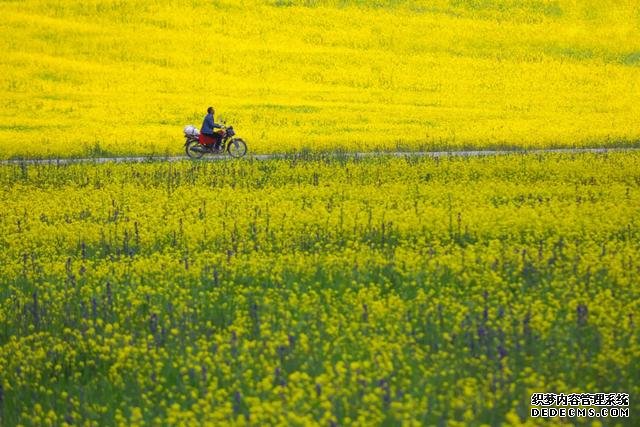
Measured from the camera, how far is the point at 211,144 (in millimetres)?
26438

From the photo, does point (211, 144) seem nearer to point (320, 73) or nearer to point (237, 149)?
point (237, 149)

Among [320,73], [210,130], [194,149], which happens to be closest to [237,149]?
[210,130]

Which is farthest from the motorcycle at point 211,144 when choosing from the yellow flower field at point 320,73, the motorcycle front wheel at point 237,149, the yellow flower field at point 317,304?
the yellow flower field at point 317,304

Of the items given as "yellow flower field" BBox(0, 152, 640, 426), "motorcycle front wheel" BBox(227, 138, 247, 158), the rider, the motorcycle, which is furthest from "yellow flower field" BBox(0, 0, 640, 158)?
"yellow flower field" BBox(0, 152, 640, 426)

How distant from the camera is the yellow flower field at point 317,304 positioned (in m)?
7.34

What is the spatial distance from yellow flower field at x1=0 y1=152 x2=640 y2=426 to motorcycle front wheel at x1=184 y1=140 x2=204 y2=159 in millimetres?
8059

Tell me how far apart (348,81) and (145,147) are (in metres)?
15.7

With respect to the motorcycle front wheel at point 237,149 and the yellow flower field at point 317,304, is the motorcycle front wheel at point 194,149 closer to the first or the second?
the motorcycle front wheel at point 237,149

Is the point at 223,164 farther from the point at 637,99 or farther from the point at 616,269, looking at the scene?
the point at 637,99

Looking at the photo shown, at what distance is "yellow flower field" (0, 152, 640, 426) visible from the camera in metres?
7.34

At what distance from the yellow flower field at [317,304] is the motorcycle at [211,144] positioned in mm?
7837

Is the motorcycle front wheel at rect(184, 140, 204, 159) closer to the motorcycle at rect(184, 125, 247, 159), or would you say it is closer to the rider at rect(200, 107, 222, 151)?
the motorcycle at rect(184, 125, 247, 159)

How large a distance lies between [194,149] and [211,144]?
0.53 meters

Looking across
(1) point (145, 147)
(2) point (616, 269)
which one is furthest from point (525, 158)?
(2) point (616, 269)
